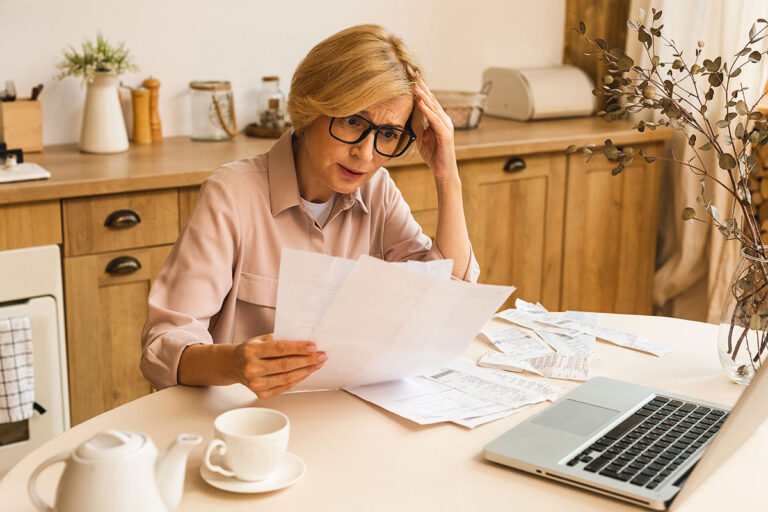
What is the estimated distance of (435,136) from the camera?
5.60 ft

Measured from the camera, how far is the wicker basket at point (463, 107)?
321cm

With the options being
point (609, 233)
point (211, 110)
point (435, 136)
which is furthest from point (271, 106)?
point (435, 136)

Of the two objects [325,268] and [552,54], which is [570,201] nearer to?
[552,54]

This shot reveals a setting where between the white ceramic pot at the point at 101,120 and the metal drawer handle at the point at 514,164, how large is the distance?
127 cm

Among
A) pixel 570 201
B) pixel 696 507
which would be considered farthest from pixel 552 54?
pixel 696 507

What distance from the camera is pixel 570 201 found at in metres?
3.32

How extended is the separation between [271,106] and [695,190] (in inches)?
65.3

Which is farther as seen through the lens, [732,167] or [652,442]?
[732,167]

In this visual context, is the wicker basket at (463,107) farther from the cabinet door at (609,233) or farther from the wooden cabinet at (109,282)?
the wooden cabinet at (109,282)

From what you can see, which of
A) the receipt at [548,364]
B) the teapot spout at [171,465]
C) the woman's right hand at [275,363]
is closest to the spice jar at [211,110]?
the receipt at [548,364]

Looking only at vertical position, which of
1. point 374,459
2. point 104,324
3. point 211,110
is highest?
point 211,110

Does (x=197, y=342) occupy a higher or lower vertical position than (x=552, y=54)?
lower

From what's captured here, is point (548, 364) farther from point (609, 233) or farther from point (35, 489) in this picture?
point (609, 233)

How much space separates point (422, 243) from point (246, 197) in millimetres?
416
